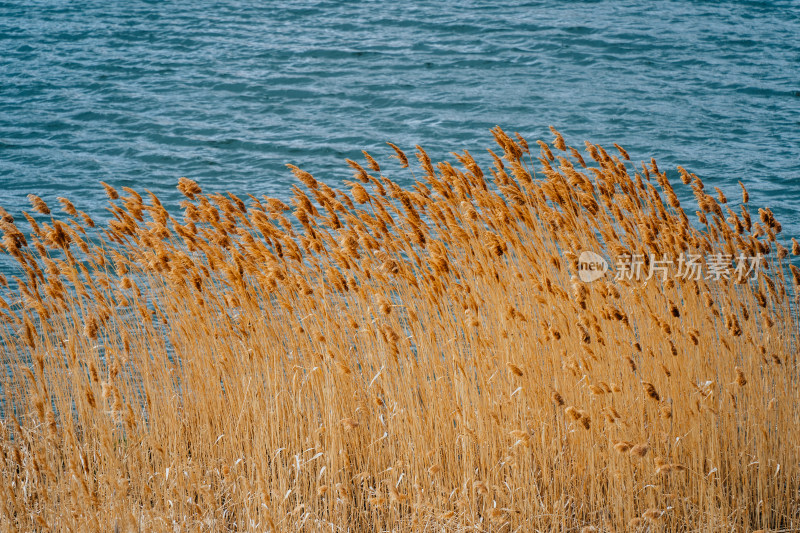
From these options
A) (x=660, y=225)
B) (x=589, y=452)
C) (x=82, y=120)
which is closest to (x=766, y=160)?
(x=660, y=225)

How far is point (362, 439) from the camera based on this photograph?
12.7ft

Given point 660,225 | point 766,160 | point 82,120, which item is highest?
point 660,225

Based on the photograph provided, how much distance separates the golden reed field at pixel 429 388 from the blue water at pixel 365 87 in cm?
500

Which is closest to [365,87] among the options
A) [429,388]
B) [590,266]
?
[590,266]

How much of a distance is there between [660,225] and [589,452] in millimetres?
1365

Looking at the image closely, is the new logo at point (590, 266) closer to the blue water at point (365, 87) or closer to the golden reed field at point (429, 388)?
the golden reed field at point (429, 388)

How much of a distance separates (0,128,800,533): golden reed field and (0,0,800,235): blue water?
5.00 meters

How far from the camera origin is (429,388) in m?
3.63

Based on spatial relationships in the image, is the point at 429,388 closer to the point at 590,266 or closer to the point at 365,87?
the point at 590,266

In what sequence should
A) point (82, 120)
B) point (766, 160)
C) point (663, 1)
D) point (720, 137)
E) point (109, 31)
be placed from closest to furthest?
point (766, 160) < point (720, 137) < point (82, 120) < point (109, 31) < point (663, 1)

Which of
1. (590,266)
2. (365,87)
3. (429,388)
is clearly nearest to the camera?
(429,388)

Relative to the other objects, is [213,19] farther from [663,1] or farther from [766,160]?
[766,160]

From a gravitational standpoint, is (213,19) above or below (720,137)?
above

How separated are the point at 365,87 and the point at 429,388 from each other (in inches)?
404
